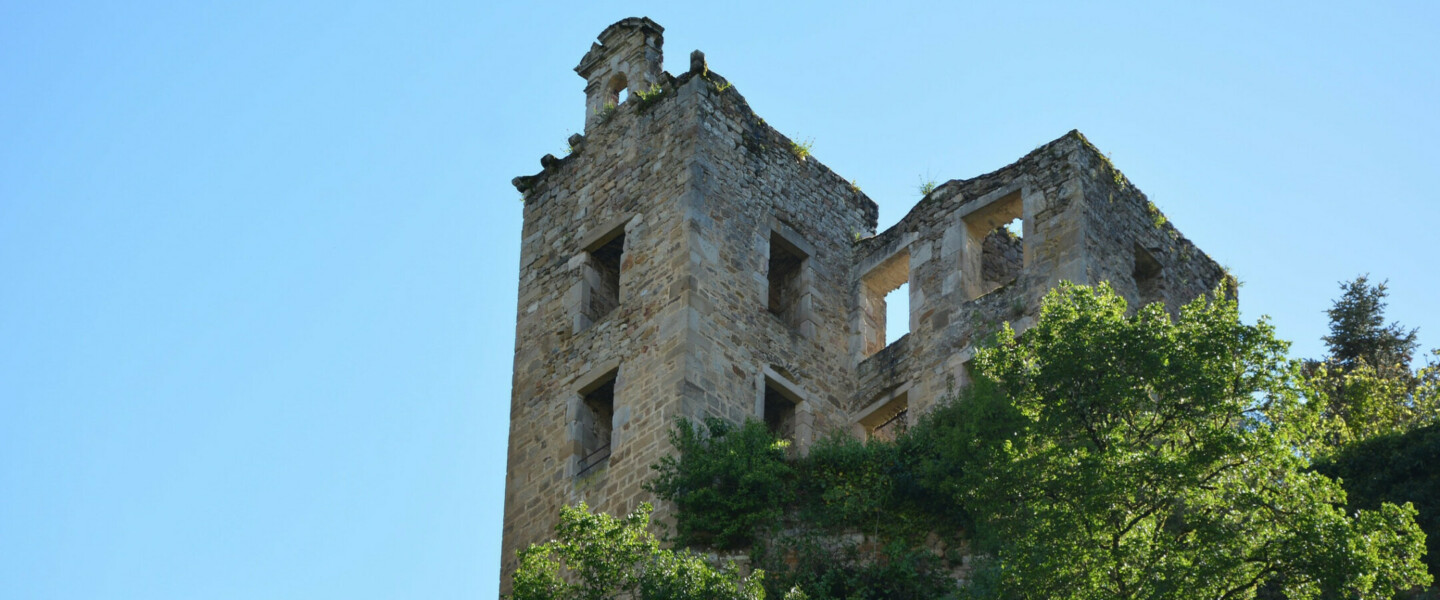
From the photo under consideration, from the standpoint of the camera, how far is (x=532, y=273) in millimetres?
24891

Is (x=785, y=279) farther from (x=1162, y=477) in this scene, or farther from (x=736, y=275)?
(x=1162, y=477)

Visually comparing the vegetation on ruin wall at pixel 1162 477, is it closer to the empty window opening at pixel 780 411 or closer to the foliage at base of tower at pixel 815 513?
the foliage at base of tower at pixel 815 513

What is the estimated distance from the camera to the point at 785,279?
24.7 m

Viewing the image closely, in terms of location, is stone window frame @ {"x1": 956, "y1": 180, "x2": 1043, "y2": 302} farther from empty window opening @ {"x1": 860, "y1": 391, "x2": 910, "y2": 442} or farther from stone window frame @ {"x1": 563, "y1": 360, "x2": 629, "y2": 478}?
stone window frame @ {"x1": 563, "y1": 360, "x2": 629, "y2": 478}

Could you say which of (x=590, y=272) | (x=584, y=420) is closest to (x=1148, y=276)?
(x=590, y=272)

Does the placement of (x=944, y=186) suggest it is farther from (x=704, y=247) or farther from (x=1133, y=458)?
(x=1133, y=458)

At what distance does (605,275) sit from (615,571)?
345 inches

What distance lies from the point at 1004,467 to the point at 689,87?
393 inches

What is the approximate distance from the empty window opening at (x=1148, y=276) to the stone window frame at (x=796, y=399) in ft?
13.5

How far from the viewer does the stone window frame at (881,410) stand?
23172 millimetres

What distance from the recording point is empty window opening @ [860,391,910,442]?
→ 2322 cm

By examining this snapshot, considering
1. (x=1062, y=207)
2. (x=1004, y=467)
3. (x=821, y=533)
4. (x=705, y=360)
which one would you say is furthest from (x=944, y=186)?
(x=1004, y=467)

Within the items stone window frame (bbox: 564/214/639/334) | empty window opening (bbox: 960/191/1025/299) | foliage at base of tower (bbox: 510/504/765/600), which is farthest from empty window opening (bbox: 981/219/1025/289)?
foliage at base of tower (bbox: 510/504/765/600)

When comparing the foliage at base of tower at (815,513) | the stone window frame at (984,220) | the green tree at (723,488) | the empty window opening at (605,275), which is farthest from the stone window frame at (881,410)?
the empty window opening at (605,275)
